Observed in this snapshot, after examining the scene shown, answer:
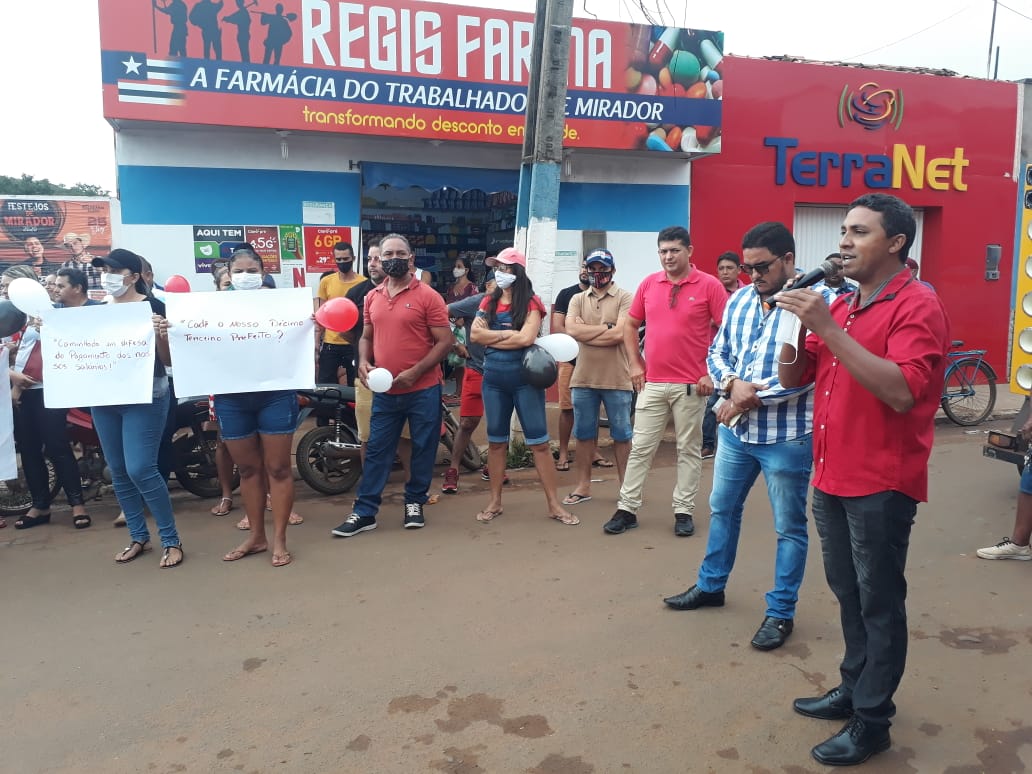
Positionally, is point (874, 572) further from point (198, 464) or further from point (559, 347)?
point (198, 464)

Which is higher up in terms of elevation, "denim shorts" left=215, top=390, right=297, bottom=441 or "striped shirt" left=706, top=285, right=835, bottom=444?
"striped shirt" left=706, top=285, right=835, bottom=444

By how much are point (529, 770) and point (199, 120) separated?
24.1ft

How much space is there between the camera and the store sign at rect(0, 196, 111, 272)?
1083 centimetres

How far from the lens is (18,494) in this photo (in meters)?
6.07

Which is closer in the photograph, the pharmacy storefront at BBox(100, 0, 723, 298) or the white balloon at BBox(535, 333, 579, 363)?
the white balloon at BBox(535, 333, 579, 363)

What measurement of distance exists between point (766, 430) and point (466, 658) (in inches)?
66.3

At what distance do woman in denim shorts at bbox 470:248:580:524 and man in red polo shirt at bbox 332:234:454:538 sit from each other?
0.33 meters

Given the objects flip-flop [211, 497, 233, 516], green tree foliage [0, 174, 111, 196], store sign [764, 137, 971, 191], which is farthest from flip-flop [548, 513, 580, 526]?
green tree foliage [0, 174, 111, 196]

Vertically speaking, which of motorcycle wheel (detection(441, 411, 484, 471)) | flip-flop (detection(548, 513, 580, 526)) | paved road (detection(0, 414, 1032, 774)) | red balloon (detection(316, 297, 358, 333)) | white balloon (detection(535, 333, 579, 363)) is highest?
red balloon (detection(316, 297, 358, 333))

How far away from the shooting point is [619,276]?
10.4 meters

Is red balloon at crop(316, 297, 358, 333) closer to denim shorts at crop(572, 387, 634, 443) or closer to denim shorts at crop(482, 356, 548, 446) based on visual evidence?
denim shorts at crop(482, 356, 548, 446)

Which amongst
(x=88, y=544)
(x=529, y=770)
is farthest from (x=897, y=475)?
(x=88, y=544)

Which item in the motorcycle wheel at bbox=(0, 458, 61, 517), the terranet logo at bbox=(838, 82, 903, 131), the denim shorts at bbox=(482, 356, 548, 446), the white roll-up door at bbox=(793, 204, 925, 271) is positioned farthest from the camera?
the white roll-up door at bbox=(793, 204, 925, 271)

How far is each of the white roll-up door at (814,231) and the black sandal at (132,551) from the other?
908 centimetres
